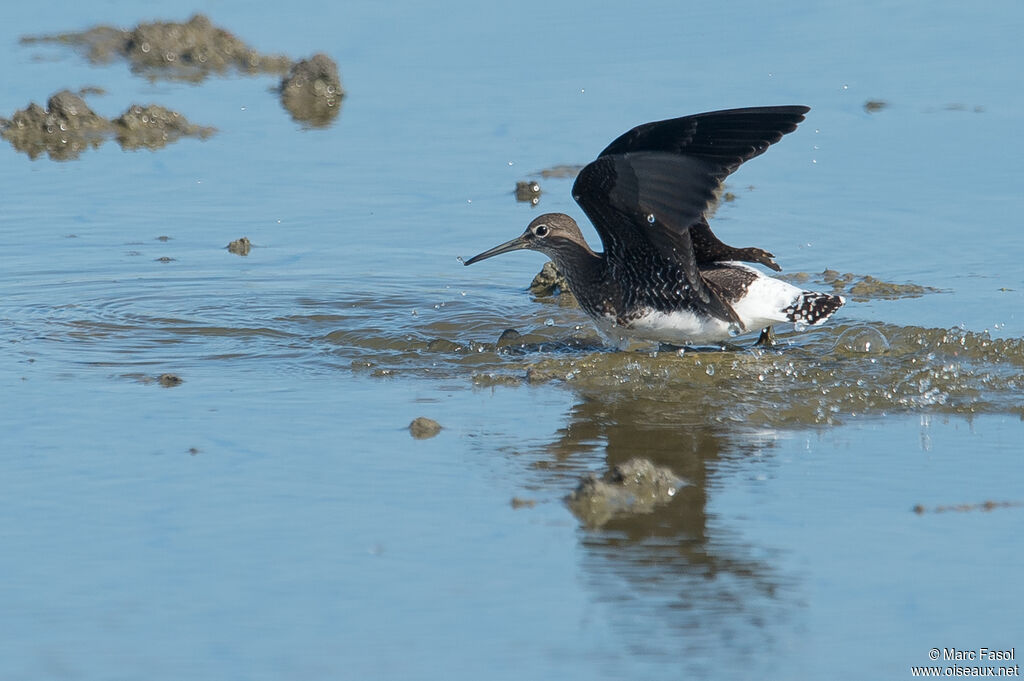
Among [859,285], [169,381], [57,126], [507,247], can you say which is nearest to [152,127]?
[57,126]

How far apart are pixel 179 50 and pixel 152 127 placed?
79.3 inches

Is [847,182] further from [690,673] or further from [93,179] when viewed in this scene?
[690,673]

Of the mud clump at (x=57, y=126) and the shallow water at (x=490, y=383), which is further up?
the mud clump at (x=57, y=126)

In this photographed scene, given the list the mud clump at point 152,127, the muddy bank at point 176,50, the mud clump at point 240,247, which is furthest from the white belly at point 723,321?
the muddy bank at point 176,50

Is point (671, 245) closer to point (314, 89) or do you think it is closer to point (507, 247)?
point (507, 247)

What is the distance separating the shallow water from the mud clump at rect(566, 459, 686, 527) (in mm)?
82

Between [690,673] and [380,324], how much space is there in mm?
3997

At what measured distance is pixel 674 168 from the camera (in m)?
6.68

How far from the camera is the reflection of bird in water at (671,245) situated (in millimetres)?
6617

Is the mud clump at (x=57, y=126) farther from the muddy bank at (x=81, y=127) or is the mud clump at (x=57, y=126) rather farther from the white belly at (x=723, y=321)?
the white belly at (x=723, y=321)

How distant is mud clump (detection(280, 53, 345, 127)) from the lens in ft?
36.5

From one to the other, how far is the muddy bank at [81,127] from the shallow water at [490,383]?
298 millimetres

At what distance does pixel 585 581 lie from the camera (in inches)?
177

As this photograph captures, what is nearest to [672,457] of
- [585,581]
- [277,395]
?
[585,581]
